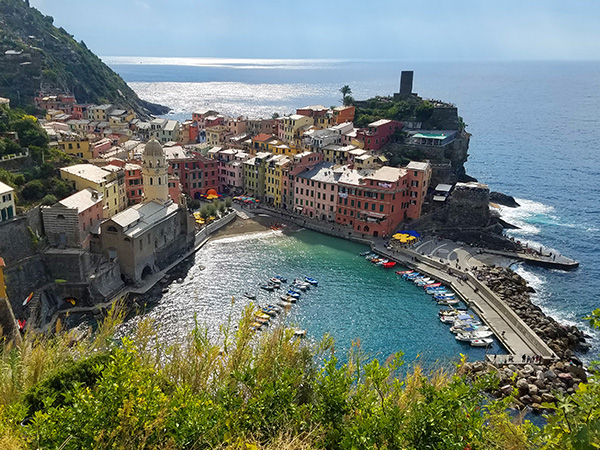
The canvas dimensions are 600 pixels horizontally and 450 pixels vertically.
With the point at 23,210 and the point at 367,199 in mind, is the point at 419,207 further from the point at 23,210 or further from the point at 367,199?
the point at 23,210

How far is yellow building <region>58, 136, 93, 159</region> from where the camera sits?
65.9m

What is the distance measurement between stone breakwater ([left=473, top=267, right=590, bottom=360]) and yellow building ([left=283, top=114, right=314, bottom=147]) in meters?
46.1

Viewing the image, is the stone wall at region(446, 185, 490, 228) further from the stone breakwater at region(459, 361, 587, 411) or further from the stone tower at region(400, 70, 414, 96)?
the stone tower at region(400, 70, 414, 96)

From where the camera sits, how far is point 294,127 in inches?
3543

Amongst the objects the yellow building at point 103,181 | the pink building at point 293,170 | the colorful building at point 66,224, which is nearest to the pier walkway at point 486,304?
the pink building at point 293,170

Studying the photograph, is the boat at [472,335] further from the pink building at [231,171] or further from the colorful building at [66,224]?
the pink building at [231,171]

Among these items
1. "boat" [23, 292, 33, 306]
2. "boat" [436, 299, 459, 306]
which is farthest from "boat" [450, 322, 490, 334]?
"boat" [23, 292, 33, 306]

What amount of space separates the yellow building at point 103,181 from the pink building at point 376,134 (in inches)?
1616

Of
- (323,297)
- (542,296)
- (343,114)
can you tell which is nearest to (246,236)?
(323,297)

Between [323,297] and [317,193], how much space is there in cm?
2325

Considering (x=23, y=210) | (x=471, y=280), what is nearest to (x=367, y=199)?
(x=471, y=280)

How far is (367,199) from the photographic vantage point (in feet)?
212

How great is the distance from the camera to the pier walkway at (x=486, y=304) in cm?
4116

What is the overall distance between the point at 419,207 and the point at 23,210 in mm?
47623
